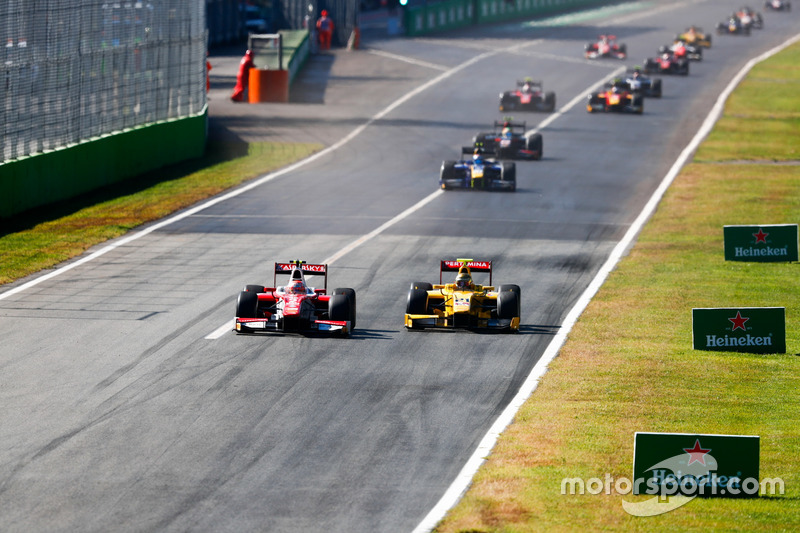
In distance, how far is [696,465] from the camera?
40.6ft

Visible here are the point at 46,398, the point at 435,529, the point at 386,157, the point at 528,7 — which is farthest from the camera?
the point at 528,7

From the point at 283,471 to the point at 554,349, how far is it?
6.81 meters

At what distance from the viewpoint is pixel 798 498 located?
12664 mm

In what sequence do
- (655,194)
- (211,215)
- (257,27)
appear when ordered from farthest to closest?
1. (257,27)
2. (655,194)
3. (211,215)

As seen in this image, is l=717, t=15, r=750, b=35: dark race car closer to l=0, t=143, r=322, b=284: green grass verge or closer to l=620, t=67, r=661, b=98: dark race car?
l=620, t=67, r=661, b=98: dark race car

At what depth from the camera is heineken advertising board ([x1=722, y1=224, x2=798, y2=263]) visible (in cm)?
2644

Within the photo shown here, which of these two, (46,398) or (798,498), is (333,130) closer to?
(46,398)

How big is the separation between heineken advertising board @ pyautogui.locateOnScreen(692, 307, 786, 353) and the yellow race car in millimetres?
2939

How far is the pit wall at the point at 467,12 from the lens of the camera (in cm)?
8300

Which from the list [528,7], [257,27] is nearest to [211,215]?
[257,27]

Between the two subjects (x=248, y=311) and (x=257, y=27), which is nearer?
(x=248, y=311)

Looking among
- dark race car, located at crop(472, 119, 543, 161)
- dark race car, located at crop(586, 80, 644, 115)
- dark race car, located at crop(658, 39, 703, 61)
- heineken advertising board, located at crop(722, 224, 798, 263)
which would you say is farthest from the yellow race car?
dark race car, located at crop(658, 39, 703, 61)

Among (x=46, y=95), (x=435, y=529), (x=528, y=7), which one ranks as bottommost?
(x=435, y=529)

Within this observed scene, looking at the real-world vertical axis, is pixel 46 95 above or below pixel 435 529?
above
